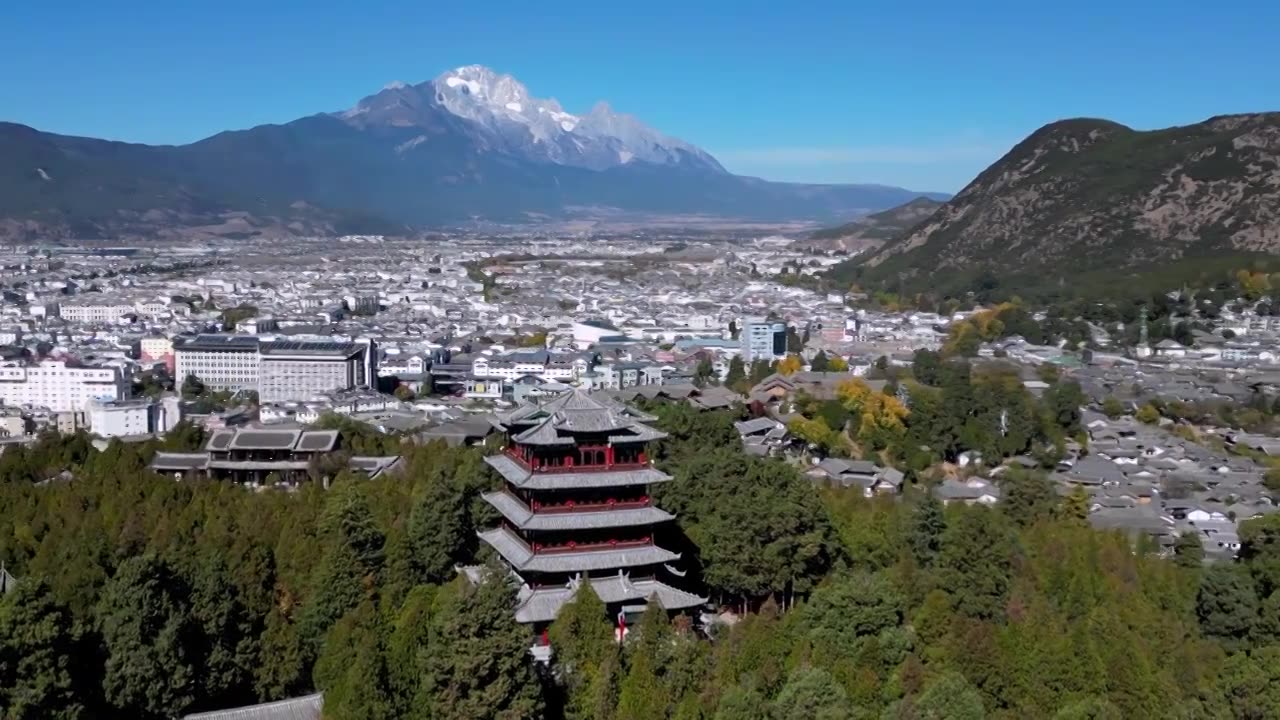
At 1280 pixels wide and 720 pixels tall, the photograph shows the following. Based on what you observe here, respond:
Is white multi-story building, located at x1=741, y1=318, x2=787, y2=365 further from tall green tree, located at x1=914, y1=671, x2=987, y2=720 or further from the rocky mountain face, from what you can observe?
tall green tree, located at x1=914, y1=671, x2=987, y2=720

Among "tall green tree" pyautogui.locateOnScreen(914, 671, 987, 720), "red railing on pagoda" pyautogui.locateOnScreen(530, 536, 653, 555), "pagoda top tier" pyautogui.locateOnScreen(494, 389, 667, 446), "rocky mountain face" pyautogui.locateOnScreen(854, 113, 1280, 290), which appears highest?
"rocky mountain face" pyautogui.locateOnScreen(854, 113, 1280, 290)

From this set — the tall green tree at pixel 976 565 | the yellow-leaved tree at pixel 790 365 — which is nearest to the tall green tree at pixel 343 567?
the tall green tree at pixel 976 565

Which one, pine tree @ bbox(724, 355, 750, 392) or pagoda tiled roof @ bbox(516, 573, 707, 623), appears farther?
pine tree @ bbox(724, 355, 750, 392)

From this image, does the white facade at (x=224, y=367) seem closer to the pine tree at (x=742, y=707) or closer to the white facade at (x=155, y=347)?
the white facade at (x=155, y=347)

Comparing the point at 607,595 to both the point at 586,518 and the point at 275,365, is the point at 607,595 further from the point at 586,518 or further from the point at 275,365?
the point at 275,365

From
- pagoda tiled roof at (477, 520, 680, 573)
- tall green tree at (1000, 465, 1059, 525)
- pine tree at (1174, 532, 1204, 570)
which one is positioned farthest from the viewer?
tall green tree at (1000, 465, 1059, 525)

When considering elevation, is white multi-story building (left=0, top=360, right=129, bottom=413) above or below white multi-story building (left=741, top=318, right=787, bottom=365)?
below

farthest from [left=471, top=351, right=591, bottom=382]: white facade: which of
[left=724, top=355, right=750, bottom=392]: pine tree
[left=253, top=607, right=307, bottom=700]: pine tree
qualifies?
[left=253, top=607, right=307, bottom=700]: pine tree
